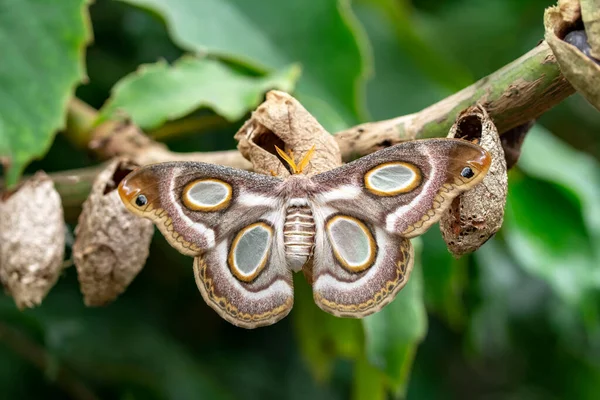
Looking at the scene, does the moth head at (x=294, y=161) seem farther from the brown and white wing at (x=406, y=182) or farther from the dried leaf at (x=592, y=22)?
the dried leaf at (x=592, y=22)

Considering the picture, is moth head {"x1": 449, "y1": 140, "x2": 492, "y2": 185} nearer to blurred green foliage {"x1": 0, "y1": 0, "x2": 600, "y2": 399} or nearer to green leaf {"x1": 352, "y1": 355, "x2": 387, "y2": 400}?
blurred green foliage {"x1": 0, "y1": 0, "x2": 600, "y2": 399}

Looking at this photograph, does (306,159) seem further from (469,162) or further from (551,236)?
(551,236)

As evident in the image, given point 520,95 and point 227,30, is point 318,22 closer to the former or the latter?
point 227,30

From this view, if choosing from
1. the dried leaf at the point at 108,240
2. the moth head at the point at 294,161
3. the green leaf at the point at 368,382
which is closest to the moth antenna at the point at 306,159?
the moth head at the point at 294,161

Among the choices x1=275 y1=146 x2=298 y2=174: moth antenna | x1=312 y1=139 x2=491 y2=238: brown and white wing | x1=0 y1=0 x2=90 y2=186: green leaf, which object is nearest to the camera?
x1=312 y1=139 x2=491 y2=238: brown and white wing

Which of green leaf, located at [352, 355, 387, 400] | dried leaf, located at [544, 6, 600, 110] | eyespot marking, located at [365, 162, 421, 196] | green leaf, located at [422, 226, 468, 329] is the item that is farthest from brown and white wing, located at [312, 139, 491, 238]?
green leaf, located at [422, 226, 468, 329]

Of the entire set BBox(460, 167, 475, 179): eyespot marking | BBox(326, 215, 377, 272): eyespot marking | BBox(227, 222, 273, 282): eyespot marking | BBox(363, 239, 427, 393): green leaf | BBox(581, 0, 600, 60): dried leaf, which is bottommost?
BBox(363, 239, 427, 393): green leaf
